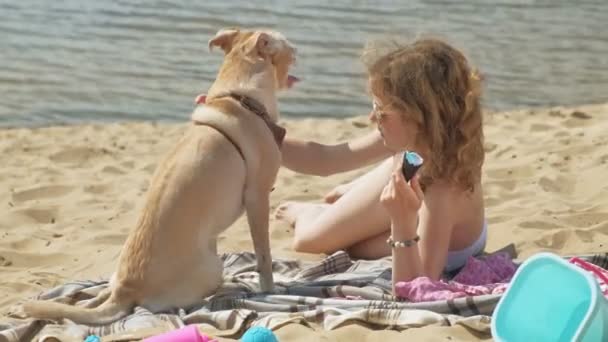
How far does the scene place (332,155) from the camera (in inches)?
223

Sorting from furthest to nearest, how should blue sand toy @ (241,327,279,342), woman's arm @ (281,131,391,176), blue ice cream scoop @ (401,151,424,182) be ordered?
woman's arm @ (281,131,391,176) < blue ice cream scoop @ (401,151,424,182) < blue sand toy @ (241,327,279,342)

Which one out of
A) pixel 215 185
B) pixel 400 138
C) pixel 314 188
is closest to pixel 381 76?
pixel 400 138

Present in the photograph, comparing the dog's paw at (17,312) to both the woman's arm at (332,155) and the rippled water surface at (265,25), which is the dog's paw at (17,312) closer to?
the woman's arm at (332,155)

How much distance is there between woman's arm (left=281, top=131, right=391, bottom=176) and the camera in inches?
222

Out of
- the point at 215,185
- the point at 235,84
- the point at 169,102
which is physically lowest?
the point at 169,102

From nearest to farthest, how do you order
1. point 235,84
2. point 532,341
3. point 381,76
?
1. point 532,341
2. point 381,76
3. point 235,84

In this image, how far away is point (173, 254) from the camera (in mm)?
4551

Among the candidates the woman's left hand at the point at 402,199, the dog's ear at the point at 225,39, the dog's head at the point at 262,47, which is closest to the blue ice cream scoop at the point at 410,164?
the woman's left hand at the point at 402,199

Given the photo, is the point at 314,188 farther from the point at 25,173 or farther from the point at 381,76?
the point at 381,76

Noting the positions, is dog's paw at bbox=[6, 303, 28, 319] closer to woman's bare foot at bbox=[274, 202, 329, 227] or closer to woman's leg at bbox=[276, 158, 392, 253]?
woman's leg at bbox=[276, 158, 392, 253]

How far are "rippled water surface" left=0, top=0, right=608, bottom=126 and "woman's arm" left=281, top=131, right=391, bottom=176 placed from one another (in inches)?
141

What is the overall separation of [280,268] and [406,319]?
129cm

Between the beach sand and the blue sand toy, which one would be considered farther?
the beach sand

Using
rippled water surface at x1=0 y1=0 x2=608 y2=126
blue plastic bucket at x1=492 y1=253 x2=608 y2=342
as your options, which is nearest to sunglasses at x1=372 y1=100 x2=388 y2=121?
blue plastic bucket at x1=492 y1=253 x2=608 y2=342
